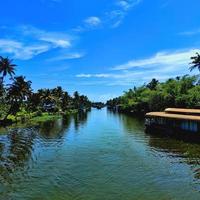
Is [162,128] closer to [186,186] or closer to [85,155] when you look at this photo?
[85,155]

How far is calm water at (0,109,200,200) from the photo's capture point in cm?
2688

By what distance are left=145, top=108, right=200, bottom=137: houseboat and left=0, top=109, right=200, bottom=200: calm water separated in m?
4.82

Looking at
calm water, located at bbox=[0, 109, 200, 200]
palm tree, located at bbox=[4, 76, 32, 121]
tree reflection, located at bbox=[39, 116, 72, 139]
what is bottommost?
calm water, located at bbox=[0, 109, 200, 200]

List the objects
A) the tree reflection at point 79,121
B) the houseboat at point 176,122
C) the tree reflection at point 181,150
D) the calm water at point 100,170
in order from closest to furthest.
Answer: the calm water at point 100,170, the tree reflection at point 181,150, the houseboat at point 176,122, the tree reflection at point 79,121

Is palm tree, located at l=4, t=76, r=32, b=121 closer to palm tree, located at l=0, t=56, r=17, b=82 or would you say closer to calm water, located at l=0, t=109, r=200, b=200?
palm tree, located at l=0, t=56, r=17, b=82

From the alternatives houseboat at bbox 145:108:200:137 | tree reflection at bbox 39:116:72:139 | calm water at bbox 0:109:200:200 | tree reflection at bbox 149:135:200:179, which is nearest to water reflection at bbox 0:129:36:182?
calm water at bbox 0:109:200:200

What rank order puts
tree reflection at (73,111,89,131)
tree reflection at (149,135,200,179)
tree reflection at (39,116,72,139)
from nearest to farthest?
1. tree reflection at (149,135,200,179)
2. tree reflection at (39,116,72,139)
3. tree reflection at (73,111,89,131)

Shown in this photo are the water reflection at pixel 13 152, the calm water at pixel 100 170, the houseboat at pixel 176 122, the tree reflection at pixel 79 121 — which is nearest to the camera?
the calm water at pixel 100 170

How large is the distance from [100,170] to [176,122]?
34.1 m

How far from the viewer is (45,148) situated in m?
50.0

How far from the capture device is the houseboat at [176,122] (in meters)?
57.5

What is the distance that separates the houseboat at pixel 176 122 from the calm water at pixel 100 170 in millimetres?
4824

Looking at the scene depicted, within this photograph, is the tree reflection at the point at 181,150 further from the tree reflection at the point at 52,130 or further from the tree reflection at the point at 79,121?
the tree reflection at the point at 79,121

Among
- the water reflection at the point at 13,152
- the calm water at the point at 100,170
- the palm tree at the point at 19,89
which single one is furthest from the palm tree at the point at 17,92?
the calm water at the point at 100,170
